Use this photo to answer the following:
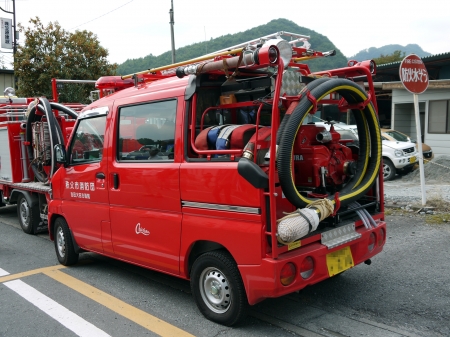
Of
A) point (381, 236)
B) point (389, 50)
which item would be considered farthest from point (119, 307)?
point (389, 50)

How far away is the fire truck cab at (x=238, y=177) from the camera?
11.4 ft

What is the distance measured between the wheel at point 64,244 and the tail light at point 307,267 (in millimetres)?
3471

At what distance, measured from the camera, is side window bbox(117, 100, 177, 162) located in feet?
14.1

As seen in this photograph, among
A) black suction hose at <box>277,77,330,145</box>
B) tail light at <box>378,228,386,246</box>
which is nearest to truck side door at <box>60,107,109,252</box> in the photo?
black suction hose at <box>277,77,330,145</box>

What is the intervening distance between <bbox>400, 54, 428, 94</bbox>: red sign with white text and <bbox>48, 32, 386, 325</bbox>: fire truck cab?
12.5 ft

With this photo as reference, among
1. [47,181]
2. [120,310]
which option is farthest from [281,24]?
[120,310]

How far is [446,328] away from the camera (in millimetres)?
3725

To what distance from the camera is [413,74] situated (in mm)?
7980

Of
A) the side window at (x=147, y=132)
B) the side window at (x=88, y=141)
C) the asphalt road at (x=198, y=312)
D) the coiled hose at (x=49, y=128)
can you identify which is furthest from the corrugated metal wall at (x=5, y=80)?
the side window at (x=147, y=132)

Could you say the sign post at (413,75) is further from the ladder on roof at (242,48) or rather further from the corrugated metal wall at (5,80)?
the corrugated metal wall at (5,80)

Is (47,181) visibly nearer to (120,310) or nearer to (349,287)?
(120,310)

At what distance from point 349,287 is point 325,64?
2831cm

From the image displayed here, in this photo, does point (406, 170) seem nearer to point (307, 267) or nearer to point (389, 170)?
point (389, 170)

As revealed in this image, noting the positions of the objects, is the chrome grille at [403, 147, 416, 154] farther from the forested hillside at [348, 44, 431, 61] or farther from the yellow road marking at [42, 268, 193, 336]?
the forested hillside at [348, 44, 431, 61]
